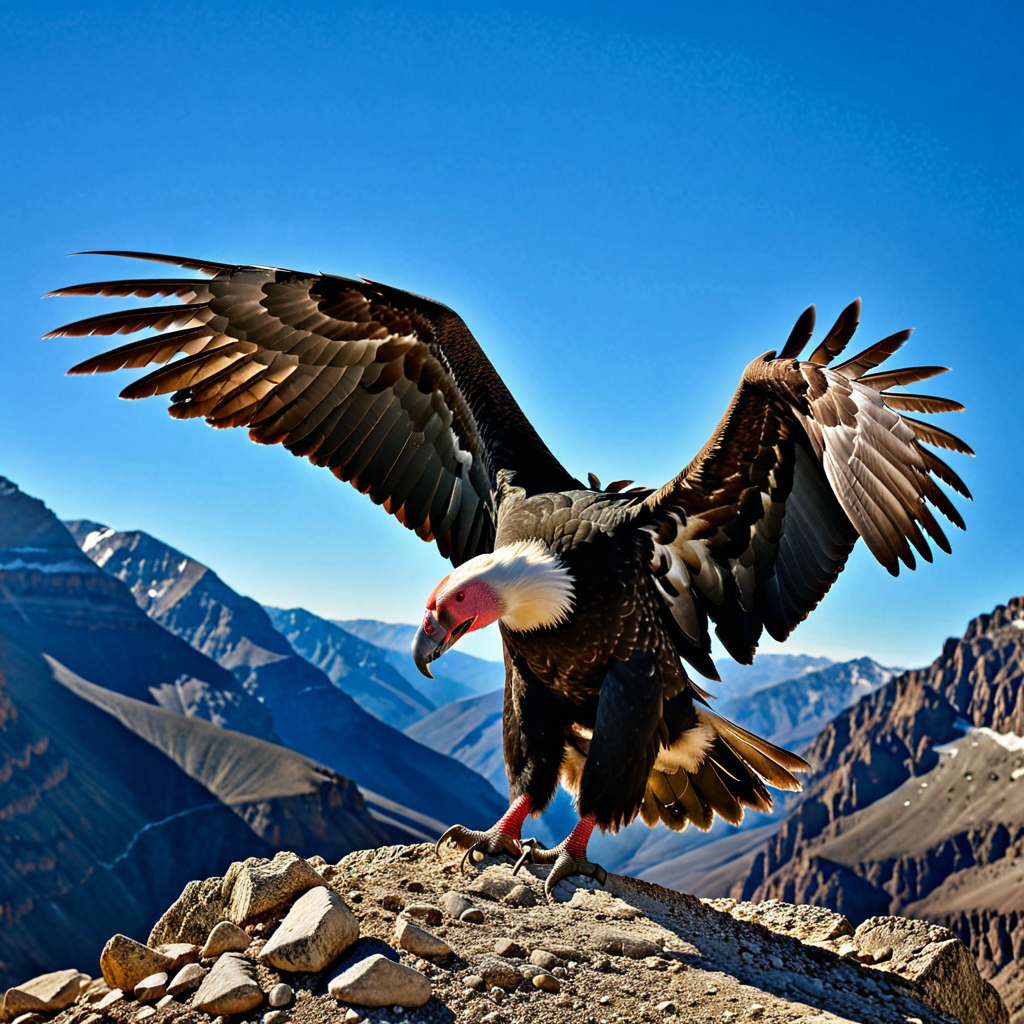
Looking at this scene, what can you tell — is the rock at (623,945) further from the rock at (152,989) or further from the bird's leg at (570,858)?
the rock at (152,989)

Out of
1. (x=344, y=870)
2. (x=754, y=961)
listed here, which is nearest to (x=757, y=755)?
(x=754, y=961)

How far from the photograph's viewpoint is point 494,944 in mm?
6270

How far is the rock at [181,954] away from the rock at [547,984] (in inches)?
85.2

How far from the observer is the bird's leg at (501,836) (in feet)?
25.8

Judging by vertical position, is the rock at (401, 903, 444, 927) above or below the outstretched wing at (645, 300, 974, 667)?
below

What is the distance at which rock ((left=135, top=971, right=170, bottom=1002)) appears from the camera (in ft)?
19.4

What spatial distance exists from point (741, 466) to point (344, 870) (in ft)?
14.8

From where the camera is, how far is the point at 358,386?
30.2 ft

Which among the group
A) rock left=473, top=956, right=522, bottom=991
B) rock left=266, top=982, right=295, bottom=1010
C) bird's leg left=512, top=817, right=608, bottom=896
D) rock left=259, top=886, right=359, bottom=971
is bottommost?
rock left=266, top=982, right=295, bottom=1010

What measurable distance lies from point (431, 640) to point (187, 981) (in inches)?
103

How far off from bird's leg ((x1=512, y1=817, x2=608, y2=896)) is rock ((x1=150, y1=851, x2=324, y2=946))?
177 centimetres

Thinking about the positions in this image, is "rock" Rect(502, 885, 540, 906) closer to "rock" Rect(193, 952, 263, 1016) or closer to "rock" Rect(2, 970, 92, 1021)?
"rock" Rect(193, 952, 263, 1016)

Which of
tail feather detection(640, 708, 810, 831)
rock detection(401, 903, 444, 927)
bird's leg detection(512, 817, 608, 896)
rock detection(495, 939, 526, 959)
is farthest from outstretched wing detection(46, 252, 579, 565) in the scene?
rock detection(495, 939, 526, 959)

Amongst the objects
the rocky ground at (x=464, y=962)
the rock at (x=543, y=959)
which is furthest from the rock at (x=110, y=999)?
the rock at (x=543, y=959)
